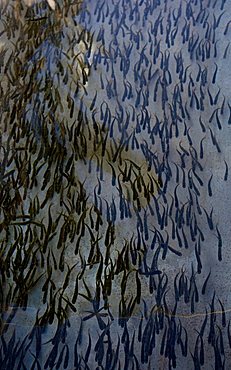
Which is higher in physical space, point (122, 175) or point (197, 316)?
point (122, 175)

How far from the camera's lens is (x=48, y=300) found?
1.29 meters

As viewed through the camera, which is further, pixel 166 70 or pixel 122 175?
pixel 166 70

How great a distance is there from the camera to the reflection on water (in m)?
1.25

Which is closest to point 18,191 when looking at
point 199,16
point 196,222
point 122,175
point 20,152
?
point 20,152

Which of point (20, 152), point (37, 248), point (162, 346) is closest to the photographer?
point (162, 346)

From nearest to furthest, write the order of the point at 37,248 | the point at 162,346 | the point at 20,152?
the point at 162,346, the point at 37,248, the point at 20,152

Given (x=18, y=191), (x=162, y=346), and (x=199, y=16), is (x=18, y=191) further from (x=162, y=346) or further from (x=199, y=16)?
(x=199, y=16)

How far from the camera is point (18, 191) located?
4.61ft

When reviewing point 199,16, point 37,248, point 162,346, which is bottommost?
point 162,346

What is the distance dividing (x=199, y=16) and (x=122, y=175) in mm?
502

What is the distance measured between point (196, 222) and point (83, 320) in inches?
13.4

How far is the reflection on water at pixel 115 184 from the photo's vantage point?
1.25 metres

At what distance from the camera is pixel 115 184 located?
139 centimetres

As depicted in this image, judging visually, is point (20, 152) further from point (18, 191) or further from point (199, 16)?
point (199, 16)
